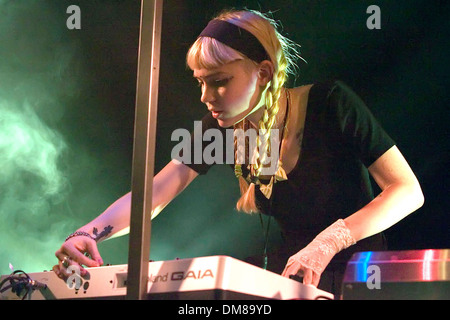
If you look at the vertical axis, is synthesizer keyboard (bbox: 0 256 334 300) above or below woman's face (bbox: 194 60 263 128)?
below

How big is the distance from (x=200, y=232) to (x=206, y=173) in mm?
310

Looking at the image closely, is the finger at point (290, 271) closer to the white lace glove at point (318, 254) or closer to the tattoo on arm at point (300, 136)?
the white lace glove at point (318, 254)

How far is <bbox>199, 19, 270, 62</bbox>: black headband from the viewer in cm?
200

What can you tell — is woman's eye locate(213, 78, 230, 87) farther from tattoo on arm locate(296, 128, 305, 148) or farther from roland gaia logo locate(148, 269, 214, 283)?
roland gaia logo locate(148, 269, 214, 283)

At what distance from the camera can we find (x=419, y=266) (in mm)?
1055

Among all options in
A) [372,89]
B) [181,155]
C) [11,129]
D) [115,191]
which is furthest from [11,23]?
[372,89]

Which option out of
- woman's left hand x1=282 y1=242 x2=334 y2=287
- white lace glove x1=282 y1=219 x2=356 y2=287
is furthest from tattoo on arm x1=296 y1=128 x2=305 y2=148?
woman's left hand x1=282 y1=242 x2=334 y2=287

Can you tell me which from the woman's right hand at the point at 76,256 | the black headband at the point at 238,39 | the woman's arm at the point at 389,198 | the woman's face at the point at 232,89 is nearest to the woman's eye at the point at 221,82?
the woman's face at the point at 232,89

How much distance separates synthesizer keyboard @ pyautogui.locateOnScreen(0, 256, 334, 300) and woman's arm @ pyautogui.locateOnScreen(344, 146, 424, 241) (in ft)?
1.79

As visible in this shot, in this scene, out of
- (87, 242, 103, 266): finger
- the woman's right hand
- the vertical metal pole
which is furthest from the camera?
(87, 242, 103, 266): finger

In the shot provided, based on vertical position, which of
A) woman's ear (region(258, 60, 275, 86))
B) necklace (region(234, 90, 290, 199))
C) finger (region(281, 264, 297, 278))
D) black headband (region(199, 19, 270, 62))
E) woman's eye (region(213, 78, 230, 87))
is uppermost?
black headband (region(199, 19, 270, 62))

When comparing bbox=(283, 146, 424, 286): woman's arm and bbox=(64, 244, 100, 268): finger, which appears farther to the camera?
bbox=(283, 146, 424, 286): woman's arm
